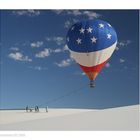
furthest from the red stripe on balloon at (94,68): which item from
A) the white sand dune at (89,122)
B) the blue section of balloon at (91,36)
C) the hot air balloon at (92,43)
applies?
the white sand dune at (89,122)

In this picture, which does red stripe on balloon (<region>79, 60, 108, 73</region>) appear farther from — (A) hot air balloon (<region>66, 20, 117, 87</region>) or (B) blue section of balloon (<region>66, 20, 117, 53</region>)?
(B) blue section of balloon (<region>66, 20, 117, 53</region>)

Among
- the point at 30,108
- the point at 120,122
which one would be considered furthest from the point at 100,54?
the point at 120,122

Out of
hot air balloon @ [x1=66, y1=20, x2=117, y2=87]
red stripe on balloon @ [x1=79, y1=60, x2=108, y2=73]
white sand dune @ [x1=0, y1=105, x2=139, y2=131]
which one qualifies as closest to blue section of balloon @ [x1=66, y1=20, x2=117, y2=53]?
hot air balloon @ [x1=66, y1=20, x2=117, y2=87]

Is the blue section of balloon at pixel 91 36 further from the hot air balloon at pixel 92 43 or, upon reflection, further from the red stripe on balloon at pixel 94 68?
the red stripe on balloon at pixel 94 68

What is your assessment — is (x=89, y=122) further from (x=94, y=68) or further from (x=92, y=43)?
(x=94, y=68)

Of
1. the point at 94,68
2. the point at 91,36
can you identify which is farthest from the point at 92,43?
the point at 94,68

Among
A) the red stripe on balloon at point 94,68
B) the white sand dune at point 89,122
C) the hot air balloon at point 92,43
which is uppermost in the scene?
the hot air balloon at point 92,43
